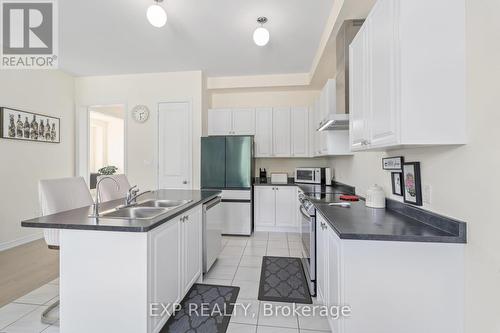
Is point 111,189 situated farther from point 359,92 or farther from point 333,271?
point 359,92

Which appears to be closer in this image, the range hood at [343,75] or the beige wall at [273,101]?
the range hood at [343,75]

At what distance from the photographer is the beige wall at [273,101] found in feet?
15.5

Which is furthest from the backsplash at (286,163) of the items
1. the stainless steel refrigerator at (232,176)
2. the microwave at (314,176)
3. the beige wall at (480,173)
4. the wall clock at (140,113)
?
the beige wall at (480,173)

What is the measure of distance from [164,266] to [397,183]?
190 cm

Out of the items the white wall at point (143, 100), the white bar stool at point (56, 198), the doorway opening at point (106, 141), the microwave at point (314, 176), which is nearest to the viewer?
the white bar stool at point (56, 198)

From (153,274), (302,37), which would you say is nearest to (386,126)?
(153,274)

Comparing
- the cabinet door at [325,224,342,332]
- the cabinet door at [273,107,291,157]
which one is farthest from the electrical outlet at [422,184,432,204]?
the cabinet door at [273,107,291,157]

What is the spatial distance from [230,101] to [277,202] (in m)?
2.34

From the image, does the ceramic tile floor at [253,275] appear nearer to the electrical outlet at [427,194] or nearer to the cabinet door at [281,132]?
the electrical outlet at [427,194]

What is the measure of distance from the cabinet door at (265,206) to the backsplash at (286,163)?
0.66 meters

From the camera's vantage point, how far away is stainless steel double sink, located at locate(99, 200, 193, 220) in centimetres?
186

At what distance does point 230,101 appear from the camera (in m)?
4.91

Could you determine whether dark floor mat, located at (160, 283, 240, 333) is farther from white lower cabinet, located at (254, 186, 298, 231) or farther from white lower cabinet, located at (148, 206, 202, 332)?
white lower cabinet, located at (254, 186, 298, 231)

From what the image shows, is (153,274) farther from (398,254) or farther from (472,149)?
(472,149)
